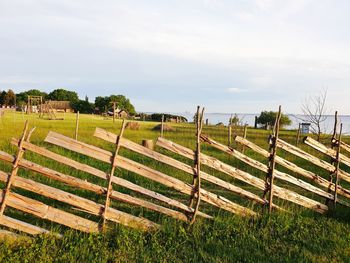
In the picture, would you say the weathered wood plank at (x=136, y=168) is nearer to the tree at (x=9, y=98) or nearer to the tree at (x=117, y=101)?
the tree at (x=117, y=101)

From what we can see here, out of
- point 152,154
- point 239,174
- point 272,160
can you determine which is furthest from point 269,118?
point 152,154

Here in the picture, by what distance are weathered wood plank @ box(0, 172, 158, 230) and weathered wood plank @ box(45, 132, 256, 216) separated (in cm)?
57

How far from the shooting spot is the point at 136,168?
186 inches

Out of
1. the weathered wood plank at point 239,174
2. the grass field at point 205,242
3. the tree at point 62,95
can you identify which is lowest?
the grass field at point 205,242

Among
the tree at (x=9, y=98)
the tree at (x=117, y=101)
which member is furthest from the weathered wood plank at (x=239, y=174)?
the tree at (x=9, y=98)

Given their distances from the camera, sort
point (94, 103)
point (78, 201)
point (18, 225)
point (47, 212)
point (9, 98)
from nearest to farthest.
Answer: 1. point (18, 225)
2. point (47, 212)
3. point (78, 201)
4. point (9, 98)
5. point (94, 103)

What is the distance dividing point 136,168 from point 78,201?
0.87m

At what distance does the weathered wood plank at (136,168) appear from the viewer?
4.35 m

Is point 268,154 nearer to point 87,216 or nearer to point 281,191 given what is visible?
point 281,191

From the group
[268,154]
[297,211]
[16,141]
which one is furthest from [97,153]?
[297,211]

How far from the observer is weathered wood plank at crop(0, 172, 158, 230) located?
430 centimetres

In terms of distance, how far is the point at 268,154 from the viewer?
570 centimetres

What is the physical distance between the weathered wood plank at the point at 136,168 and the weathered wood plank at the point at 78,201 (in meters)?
0.57

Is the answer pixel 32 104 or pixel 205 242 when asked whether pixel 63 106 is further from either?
pixel 205 242
